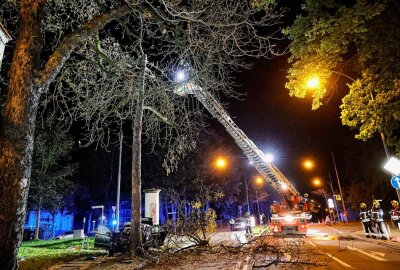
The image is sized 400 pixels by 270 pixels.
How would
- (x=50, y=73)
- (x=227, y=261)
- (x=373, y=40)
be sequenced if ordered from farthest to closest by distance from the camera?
(x=227, y=261) < (x=373, y=40) < (x=50, y=73)

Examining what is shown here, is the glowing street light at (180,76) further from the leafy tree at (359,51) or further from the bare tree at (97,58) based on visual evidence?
the leafy tree at (359,51)

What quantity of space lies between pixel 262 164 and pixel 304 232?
4554mm

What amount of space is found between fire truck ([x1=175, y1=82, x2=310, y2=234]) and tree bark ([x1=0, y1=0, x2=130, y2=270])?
8047 millimetres

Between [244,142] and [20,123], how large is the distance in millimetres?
12573

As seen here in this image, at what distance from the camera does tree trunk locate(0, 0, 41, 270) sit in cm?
527

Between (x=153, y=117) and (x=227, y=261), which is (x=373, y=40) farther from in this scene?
(x=153, y=117)

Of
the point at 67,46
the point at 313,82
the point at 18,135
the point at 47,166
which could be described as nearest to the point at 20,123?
the point at 18,135

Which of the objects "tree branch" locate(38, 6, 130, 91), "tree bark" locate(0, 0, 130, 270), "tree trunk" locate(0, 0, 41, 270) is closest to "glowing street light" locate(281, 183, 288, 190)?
"tree branch" locate(38, 6, 130, 91)

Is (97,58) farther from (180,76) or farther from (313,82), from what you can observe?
(313,82)

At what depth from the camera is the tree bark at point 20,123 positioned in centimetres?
528

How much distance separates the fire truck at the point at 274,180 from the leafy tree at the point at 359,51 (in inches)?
202

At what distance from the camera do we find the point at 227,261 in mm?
9875

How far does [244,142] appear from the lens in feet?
54.8

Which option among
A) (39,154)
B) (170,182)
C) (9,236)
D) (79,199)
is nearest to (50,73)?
(9,236)
